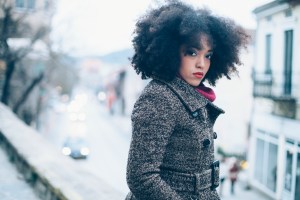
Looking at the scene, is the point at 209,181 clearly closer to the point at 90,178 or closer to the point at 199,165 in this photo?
the point at 199,165

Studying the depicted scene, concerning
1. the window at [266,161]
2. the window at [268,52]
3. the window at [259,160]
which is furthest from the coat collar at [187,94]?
the window at [259,160]

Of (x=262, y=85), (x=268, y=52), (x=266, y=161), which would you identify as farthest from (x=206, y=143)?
(x=266, y=161)

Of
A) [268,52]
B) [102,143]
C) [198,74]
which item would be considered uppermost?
[268,52]

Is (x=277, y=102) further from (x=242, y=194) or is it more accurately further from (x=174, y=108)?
(x=174, y=108)

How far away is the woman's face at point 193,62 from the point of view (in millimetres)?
2046

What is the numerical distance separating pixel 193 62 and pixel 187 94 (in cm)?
20

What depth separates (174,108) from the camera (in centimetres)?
183

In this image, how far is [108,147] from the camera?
29750 millimetres

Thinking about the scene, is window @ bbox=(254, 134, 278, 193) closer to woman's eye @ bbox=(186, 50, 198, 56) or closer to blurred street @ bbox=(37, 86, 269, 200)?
blurred street @ bbox=(37, 86, 269, 200)

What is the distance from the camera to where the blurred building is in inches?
536

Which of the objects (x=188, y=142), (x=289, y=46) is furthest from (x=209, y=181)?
(x=289, y=46)

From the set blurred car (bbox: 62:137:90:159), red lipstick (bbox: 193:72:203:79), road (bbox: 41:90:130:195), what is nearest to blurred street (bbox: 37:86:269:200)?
road (bbox: 41:90:130:195)

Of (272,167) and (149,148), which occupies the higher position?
(149,148)

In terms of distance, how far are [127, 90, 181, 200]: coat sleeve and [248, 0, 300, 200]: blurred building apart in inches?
491
